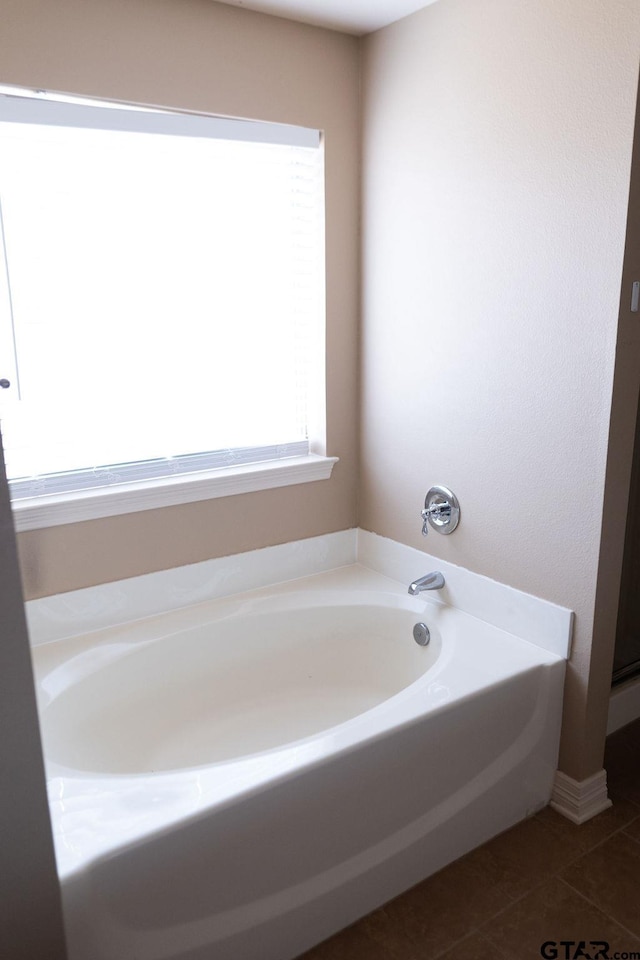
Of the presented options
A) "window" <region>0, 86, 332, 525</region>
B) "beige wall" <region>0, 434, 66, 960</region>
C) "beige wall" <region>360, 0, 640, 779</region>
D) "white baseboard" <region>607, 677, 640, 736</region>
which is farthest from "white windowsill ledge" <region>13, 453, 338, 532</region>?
"white baseboard" <region>607, 677, 640, 736</region>

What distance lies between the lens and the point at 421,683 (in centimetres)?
194

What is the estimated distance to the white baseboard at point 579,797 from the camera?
6.84 feet

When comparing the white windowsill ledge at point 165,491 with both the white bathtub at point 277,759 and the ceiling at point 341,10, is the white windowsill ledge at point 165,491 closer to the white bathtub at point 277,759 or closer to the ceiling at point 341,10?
the white bathtub at point 277,759

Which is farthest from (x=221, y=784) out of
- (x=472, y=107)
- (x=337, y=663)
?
(x=472, y=107)

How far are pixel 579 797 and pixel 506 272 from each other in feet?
4.90

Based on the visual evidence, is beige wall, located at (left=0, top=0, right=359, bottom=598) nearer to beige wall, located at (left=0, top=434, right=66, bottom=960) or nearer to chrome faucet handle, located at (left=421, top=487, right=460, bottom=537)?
chrome faucet handle, located at (left=421, top=487, right=460, bottom=537)

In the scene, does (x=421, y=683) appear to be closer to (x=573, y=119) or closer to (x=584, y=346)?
(x=584, y=346)

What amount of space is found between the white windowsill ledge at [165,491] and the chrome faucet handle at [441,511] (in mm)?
426

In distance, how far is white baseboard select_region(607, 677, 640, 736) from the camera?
2.43m

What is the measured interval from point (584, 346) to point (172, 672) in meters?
1.52

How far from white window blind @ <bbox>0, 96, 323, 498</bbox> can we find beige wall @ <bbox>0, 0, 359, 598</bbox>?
0.06 meters

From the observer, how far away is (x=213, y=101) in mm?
2189

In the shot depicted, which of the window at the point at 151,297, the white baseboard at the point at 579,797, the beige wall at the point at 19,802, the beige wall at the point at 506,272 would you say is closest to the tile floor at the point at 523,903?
the white baseboard at the point at 579,797

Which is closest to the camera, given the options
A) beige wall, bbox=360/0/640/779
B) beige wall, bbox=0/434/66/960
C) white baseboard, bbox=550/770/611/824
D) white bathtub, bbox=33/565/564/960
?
beige wall, bbox=0/434/66/960
